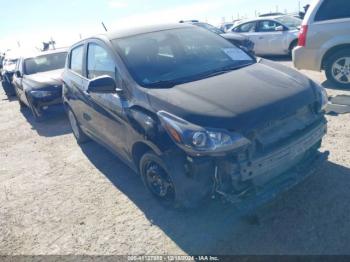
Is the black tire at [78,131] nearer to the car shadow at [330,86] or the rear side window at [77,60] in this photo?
the rear side window at [77,60]

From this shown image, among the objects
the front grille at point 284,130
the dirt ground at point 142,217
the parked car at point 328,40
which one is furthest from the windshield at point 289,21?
the front grille at point 284,130

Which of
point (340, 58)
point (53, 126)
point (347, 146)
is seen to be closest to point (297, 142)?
point (347, 146)

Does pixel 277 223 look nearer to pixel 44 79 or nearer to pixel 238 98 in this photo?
pixel 238 98

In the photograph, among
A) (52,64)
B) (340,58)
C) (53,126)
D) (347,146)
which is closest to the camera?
(347,146)

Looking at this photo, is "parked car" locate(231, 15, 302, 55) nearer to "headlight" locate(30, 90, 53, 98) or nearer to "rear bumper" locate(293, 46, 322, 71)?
"rear bumper" locate(293, 46, 322, 71)

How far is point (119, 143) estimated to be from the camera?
381 centimetres

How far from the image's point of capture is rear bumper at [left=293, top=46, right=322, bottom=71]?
21.4ft

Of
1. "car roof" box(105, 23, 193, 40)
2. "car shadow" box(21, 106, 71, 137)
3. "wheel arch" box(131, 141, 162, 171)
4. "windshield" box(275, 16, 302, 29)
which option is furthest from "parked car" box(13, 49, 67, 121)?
"windshield" box(275, 16, 302, 29)

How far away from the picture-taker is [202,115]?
8.62ft

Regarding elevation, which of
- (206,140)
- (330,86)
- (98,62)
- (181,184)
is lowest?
(330,86)

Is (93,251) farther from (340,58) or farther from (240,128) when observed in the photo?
(340,58)

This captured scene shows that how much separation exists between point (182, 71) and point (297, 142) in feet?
4.71

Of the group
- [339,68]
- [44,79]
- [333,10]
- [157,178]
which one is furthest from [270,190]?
[44,79]

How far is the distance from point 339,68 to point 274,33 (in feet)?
16.1
